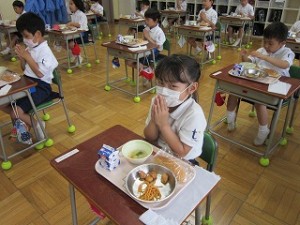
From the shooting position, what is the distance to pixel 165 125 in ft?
3.65

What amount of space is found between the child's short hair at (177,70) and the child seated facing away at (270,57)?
1228 mm

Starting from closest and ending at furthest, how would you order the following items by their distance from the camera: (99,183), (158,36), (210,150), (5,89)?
(99,183), (210,150), (5,89), (158,36)

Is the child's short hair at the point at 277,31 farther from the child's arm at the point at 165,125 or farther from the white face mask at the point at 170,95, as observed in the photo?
the child's arm at the point at 165,125

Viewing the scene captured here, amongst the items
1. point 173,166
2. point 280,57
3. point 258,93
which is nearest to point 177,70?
point 173,166

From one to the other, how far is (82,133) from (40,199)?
2.81ft

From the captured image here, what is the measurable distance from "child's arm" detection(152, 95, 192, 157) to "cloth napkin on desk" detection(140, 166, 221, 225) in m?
0.17

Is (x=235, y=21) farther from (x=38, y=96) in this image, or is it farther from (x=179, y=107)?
(x=179, y=107)

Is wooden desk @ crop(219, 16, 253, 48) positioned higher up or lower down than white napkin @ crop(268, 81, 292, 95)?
higher up

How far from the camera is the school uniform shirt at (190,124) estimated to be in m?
1.11

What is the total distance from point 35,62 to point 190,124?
1588 mm

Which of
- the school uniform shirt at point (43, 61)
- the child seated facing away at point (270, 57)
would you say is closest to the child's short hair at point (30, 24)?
the school uniform shirt at point (43, 61)

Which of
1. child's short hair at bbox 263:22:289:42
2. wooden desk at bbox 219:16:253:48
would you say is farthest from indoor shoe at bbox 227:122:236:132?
wooden desk at bbox 219:16:253:48

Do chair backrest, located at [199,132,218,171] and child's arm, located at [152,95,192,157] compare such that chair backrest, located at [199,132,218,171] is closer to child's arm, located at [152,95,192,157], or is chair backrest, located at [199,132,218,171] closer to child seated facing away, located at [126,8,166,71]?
child's arm, located at [152,95,192,157]

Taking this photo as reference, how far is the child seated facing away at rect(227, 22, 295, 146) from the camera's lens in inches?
81.4
